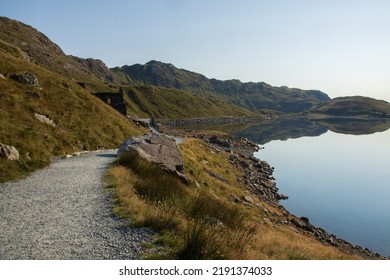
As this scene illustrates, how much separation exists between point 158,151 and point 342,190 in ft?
121

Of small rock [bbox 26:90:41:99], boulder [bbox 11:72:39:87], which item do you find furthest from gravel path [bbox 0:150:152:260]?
boulder [bbox 11:72:39:87]

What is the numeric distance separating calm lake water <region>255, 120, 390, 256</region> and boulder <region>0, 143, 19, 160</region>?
30472 mm

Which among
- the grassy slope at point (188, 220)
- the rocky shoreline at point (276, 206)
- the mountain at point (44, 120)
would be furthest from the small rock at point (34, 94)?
the rocky shoreline at point (276, 206)

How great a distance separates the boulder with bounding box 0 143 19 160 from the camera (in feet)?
71.2

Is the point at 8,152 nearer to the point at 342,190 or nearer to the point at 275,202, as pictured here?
the point at 275,202

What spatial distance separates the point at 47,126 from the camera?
31.5 metres

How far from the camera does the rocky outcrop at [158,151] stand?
25.4 metres

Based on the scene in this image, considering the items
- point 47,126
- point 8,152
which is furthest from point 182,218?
point 47,126

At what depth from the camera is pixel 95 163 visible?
26.0m

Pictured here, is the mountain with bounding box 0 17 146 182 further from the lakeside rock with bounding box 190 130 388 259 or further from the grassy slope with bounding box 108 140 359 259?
the lakeside rock with bounding box 190 130 388 259

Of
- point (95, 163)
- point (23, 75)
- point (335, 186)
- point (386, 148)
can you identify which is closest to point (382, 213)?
point (335, 186)

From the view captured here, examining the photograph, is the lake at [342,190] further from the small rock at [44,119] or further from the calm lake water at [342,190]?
the small rock at [44,119]
